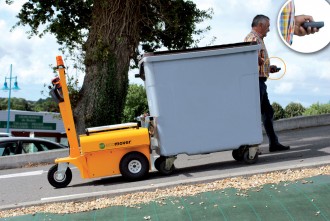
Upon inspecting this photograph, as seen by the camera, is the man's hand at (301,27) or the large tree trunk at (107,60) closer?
the man's hand at (301,27)

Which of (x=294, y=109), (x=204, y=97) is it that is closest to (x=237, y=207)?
(x=204, y=97)

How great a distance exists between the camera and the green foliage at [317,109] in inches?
886

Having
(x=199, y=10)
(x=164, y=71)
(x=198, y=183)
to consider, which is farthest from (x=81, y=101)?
(x=198, y=183)

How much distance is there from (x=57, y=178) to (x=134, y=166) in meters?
1.13

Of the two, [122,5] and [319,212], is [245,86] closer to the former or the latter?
[319,212]

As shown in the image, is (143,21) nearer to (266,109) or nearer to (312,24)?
(266,109)

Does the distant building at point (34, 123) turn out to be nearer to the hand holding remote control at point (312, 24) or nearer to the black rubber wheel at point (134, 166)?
A: the black rubber wheel at point (134, 166)

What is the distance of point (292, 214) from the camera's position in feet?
17.6

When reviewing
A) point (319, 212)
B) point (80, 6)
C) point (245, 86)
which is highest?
point (80, 6)

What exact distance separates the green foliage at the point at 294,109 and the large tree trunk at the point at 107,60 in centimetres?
1076

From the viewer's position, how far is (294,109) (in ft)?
83.3

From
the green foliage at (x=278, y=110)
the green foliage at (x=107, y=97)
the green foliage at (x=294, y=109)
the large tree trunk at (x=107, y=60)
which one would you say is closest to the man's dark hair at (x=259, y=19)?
the large tree trunk at (x=107, y=60)

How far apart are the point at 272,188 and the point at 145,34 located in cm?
1147

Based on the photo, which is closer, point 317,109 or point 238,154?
point 238,154
